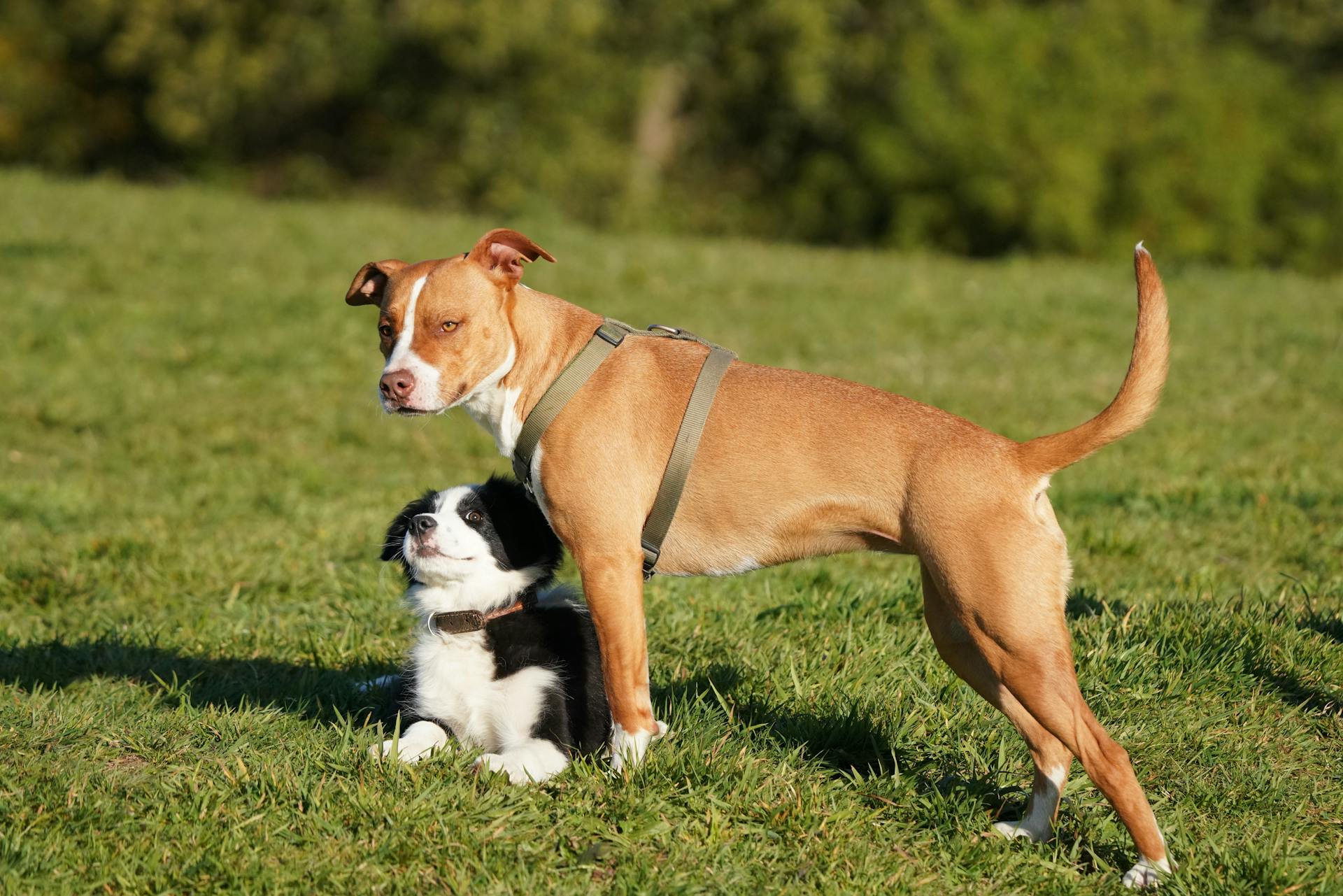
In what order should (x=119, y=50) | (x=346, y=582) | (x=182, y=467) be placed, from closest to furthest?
1. (x=346, y=582)
2. (x=182, y=467)
3. (x=119, y=50)

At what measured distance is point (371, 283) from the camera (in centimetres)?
461

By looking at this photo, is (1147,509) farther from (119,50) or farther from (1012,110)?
(119,50)

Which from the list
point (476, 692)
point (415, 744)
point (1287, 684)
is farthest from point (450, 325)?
point (1287, 684)

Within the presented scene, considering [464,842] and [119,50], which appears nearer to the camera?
[464,842]

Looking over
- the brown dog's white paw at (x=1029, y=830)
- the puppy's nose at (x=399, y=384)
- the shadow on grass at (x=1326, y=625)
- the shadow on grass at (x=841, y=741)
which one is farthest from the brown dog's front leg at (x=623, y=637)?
the shadow on grass at (x=1326, y=625)

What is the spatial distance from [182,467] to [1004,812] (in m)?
6.70

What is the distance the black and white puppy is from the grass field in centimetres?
22

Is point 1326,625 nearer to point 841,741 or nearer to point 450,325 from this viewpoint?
point 841,741

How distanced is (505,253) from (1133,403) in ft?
6.61

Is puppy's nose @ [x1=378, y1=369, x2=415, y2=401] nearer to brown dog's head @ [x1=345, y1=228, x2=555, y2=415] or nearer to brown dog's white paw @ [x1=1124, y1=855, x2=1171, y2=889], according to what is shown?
brown dog's head @ [x1=345, y1=228, x2=555, y2=415]

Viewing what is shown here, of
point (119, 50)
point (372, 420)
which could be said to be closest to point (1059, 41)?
point (119, 50)

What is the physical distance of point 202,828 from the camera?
3648 millimetres

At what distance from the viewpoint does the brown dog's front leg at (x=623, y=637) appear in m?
3.92

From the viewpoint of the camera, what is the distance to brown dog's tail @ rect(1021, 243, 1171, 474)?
3684 mm
